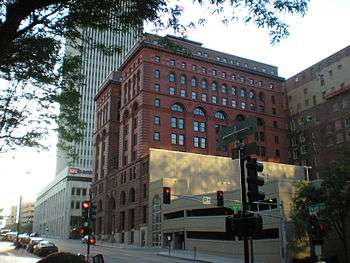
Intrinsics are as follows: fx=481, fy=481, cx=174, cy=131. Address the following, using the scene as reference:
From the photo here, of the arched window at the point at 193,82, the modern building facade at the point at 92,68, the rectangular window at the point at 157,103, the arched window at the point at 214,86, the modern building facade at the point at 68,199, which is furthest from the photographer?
the modern building facade at the point at 68,199

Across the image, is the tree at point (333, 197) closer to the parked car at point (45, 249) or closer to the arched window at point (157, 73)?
the parked car at point (45, 249)

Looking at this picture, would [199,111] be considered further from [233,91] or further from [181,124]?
[233,91]

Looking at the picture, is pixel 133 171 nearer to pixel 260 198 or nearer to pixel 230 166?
pixel 230 166

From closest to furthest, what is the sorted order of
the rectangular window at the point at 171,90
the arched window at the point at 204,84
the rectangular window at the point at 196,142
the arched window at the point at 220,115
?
the rectangular window at the point at 171,90 → the rectangular window at the point at 196,142 → the arched window at the point at 204,84 → the arched window at the point at 220,115

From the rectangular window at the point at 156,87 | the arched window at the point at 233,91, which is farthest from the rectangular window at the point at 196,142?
the arched window at the point at 233,91

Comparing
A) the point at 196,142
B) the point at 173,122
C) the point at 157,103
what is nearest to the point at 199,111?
the point at 196,142

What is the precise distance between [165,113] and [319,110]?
3314 centimetres

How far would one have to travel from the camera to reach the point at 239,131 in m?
13.8

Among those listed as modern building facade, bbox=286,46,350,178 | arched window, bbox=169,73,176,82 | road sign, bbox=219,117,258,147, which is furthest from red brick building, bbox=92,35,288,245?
road sign, bbox=219,117,258,147

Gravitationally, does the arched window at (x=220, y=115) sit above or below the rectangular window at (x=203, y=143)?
above

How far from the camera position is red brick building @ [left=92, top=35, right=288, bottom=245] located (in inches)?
3649

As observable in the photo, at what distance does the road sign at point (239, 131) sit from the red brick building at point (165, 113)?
236 ft

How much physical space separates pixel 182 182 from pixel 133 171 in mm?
14513

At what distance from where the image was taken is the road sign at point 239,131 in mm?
13325
